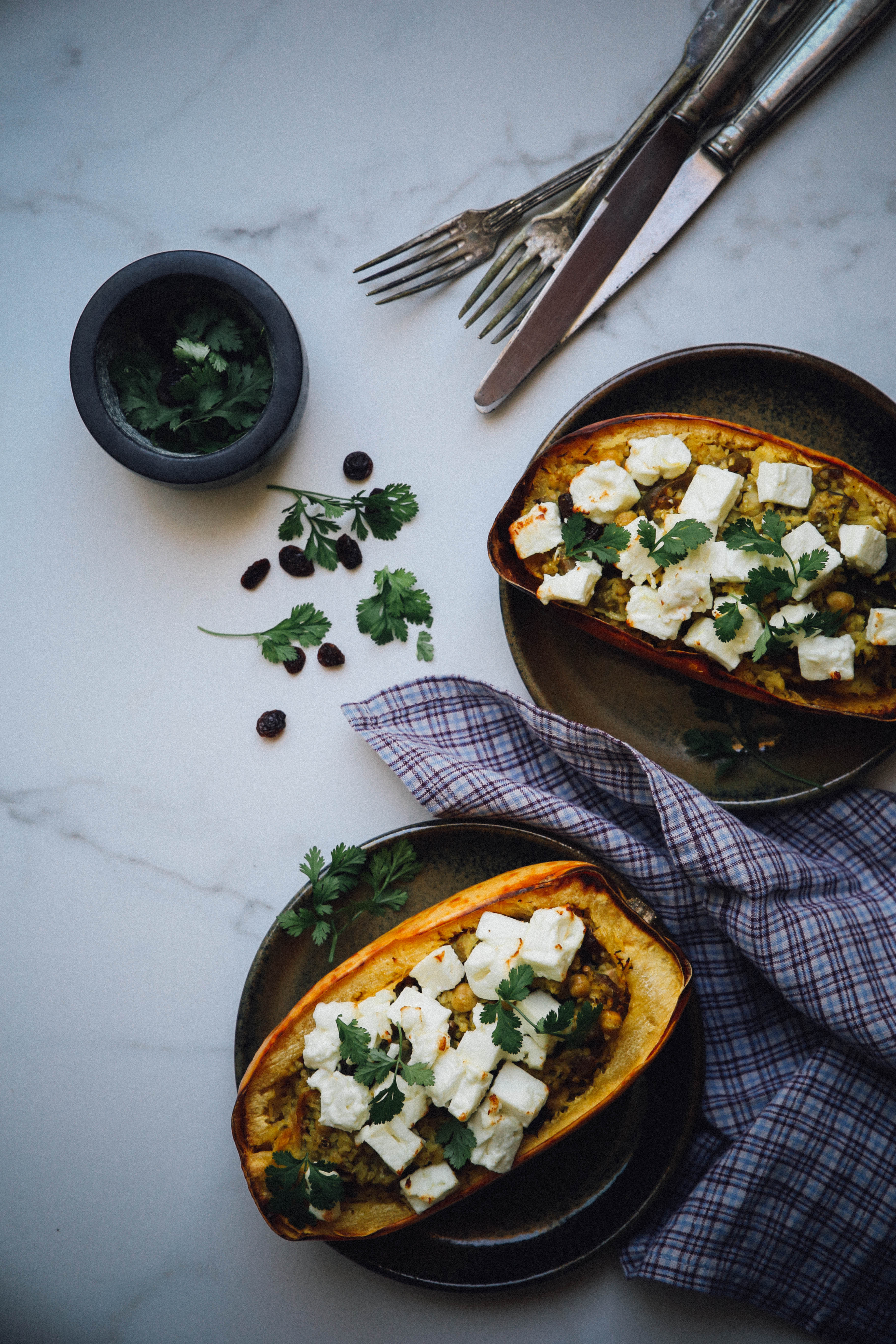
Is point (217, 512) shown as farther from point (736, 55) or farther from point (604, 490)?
point (736, 55)

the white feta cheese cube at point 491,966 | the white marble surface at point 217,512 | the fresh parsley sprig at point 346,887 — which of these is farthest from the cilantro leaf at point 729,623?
the fresh parsley sprig at point 346,887

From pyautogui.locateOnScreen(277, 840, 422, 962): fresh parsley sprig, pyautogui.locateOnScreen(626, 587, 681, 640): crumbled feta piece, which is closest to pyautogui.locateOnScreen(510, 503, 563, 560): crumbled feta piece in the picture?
pyautogui.locateOnScreen(626, 587, 681, 640): crumbled feta piece

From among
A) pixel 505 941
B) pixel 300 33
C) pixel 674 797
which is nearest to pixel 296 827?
pixel 505 941

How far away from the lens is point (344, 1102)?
6.79 ft

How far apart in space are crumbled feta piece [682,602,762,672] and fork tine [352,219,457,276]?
1.39 meters

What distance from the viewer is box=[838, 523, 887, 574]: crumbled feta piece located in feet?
6.95

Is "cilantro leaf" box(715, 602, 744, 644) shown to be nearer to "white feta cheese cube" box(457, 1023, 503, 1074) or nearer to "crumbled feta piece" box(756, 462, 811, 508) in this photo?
"crumbled feta piece" box(756, 462, 811, 508)

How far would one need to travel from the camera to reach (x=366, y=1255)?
2307 millimetres

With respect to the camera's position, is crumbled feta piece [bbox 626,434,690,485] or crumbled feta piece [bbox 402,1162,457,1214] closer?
crumbled feta piece [bbox 402,1162,457,1214]

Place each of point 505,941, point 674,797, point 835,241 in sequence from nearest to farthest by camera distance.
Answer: point 505,941, point 674,797, point 835,241

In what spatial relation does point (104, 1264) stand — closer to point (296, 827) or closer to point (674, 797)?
point (296, 827)

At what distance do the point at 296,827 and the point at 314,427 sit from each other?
1.23 m

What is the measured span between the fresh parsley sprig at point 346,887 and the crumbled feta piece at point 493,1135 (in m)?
0.57

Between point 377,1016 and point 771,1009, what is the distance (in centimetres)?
114
